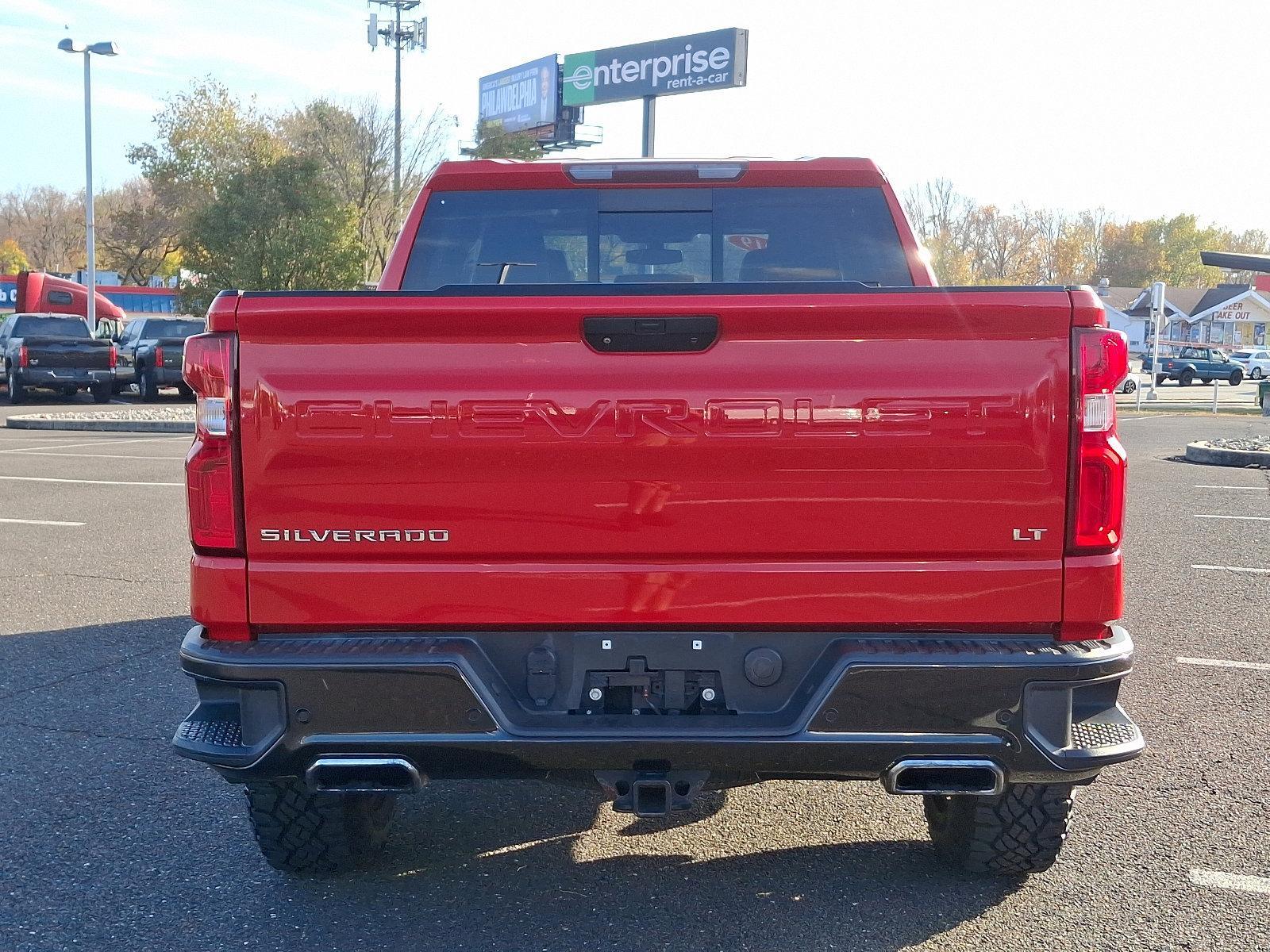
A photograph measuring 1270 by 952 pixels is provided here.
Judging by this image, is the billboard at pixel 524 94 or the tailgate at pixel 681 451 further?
the billboard at pixel 524 94

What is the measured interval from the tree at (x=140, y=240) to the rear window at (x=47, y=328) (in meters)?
41.0

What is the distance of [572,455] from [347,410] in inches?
21.3

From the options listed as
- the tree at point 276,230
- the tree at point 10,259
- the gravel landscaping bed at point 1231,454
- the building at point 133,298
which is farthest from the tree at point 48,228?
the gravel landscaping bed at point 1231,454

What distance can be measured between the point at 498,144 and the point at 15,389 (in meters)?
21.8

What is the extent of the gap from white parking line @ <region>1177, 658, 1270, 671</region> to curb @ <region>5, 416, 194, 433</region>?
1751cm

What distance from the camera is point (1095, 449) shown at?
2980 millimetres

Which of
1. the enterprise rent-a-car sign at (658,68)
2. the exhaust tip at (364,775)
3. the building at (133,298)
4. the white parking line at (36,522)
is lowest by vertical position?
the white parking line at (36,522)

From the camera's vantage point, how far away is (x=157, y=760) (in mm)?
4891

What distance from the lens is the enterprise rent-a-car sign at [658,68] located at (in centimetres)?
5581

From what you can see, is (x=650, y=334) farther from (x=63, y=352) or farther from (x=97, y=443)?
(x=63, y=352)

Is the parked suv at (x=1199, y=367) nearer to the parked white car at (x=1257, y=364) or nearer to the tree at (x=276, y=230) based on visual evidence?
the parked white car at (x=1257, y=364)

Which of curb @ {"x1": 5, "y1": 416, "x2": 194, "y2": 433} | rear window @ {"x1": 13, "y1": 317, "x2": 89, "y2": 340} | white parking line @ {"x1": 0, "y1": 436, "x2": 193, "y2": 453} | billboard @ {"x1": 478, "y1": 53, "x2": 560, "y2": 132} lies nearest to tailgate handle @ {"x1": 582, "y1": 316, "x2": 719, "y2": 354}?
white parking line @ {"x1": 0, "y1": 436, "x2": 193, "y2": 453}

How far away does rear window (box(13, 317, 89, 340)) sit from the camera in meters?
27.2

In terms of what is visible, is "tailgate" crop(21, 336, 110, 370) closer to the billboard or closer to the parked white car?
the billboard
